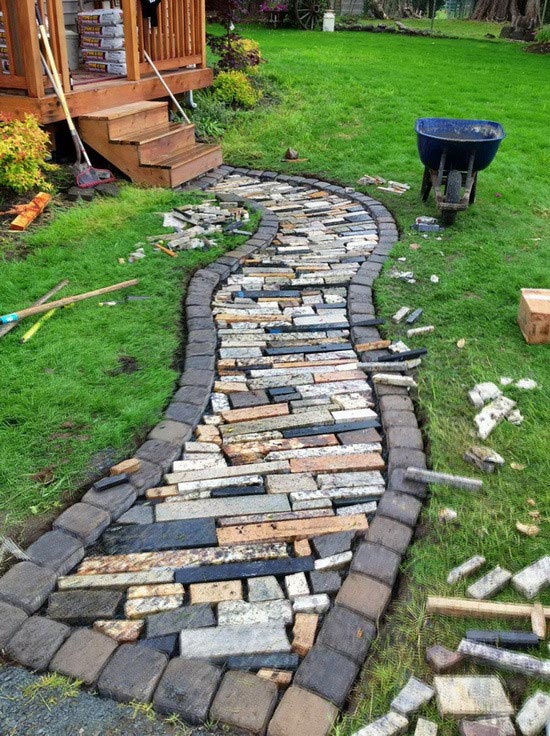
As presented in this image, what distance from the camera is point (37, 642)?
2.50 m

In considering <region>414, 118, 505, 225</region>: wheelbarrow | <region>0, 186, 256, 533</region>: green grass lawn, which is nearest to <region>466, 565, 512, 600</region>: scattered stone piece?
<region>0, 186, 256, 533</region>: green grass lawn

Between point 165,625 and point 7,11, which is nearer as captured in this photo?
point 165,625

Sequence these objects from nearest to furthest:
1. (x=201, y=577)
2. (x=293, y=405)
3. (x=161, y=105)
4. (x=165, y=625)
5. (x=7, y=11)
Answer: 1. (x=165, y=625)
2. (x=201, y=577)
3. (x=293, y=405)
4. (x=7, y=11)
5. (x=161, y=105)

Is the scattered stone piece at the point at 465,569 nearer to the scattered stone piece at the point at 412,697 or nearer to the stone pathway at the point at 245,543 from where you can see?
the stone pathway at the point at 245,543

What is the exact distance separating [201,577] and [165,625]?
0.91ft

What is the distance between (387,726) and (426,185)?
21.0 ft

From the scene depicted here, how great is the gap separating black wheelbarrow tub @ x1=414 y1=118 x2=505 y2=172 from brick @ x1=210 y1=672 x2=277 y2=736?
5.63 meters

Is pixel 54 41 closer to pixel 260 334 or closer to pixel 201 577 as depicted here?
pixel 260 334

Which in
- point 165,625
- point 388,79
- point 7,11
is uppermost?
point 7,11

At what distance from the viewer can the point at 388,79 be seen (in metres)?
13.8

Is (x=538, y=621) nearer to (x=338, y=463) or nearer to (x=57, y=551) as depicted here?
(x=338, y=463)

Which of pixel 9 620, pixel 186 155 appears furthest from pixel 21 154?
pixel 9 620

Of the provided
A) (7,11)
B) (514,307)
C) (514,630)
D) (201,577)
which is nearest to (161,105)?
(7,11)

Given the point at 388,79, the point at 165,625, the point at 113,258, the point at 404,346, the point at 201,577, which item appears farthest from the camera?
the point at 388,79
